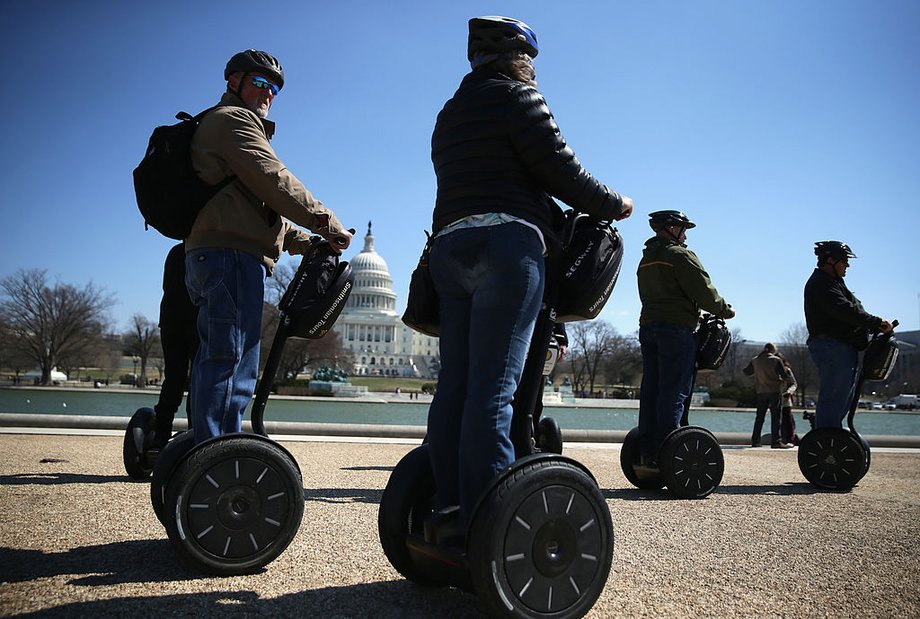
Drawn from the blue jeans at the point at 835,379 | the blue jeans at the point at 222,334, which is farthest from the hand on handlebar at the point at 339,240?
the blue jeans at the point at 835,379

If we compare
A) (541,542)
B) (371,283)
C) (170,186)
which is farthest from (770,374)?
(371,283)

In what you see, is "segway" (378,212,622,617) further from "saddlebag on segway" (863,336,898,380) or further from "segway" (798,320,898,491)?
"saddlebag on segway" (863,336,898,380)

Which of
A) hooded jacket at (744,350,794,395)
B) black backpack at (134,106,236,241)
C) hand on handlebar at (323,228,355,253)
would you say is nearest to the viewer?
black backpack at (134,106,236,241)

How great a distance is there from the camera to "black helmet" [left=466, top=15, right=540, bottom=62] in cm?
268

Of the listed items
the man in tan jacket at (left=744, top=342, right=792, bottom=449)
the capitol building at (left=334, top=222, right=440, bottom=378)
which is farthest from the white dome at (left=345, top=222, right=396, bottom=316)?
the man in tan jacket at (left=744, top=342, right=792, bottom=449)

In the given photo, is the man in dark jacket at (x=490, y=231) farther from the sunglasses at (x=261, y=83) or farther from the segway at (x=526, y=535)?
the sunglasses at (x=261, y=83)

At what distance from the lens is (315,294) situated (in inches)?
126

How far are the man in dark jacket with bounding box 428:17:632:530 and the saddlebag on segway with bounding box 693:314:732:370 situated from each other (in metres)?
3.52

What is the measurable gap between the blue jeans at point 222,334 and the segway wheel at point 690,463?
3.39 meters

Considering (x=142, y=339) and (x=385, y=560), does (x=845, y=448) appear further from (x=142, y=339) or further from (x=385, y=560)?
(x=142, y=339)

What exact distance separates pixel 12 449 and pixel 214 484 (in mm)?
5819

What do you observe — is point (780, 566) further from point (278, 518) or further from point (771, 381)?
point (771, 381)

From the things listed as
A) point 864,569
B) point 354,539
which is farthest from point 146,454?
point 864,569

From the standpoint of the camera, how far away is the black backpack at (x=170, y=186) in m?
3.11
